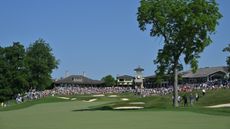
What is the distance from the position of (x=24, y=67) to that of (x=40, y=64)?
7.22 metres

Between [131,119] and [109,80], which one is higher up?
[109,80]

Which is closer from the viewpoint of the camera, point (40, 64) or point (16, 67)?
point (16, 67)

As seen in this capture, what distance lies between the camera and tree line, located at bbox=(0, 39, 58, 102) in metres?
130

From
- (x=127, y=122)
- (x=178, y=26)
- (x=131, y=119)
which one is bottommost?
(x=127, y=122)

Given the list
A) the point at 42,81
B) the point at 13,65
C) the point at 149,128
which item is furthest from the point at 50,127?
the point at 42,81

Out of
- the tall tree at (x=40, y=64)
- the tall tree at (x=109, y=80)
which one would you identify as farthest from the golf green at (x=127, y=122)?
the tall tree at (x=109, y=80)

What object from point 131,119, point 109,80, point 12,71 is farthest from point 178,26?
point 109,80

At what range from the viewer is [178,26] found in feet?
167

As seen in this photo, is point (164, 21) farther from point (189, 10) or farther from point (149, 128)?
point (149, 128)

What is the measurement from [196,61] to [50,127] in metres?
28.5

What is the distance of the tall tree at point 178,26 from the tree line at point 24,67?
8147 centimetres

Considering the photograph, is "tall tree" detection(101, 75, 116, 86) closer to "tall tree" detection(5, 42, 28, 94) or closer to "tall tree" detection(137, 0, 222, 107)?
"tall tree" detection(5, 42, 28, 94)

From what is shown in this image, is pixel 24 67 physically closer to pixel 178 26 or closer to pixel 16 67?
pixel 16 67

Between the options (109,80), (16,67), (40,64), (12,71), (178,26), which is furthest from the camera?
(109,80)
